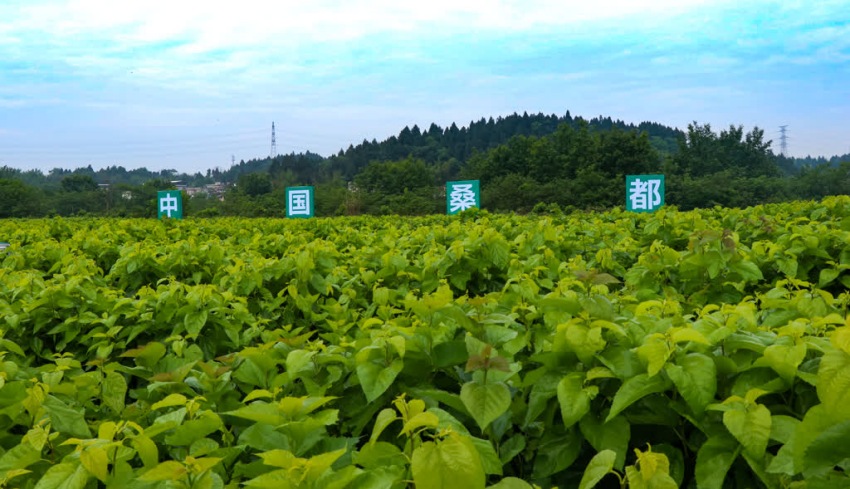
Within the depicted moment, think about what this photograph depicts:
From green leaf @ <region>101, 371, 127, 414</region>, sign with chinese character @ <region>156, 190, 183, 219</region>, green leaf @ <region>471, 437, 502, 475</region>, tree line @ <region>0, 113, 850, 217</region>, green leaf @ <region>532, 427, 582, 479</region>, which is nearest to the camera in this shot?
green leaf @ <region>471, 437, 502, 475</region>

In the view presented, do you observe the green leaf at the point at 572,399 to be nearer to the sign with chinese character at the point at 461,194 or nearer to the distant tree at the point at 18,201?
the sign with chinese character at the point at 461,194

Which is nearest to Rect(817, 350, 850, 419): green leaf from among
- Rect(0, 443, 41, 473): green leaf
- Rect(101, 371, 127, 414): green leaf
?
Rect(0, 443, 41, 473): green leaf

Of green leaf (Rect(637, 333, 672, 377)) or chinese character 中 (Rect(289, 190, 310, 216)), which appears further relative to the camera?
chinese character 中 (Rect(289, 190, 310, 216))

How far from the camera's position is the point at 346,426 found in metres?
1.62

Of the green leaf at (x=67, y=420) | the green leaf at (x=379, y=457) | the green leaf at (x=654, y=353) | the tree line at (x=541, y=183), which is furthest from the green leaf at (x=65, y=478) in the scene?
the tree line at (x=541, y=183)

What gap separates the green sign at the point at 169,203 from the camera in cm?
1425

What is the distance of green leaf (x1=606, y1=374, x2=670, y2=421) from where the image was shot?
1318 millimetres

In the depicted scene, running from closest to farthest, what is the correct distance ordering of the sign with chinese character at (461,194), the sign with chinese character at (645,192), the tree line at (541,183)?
the sign with chinese character at (645,192), the sign with chinese character at (461,194), the tree line at (541,183)

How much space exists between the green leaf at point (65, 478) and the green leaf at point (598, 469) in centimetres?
86

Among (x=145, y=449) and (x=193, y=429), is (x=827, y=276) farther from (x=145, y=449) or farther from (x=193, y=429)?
(x=145, y=449)

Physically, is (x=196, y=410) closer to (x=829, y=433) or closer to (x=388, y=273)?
(x=829, y=433)

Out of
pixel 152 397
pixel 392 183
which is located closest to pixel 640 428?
pixel 152 397

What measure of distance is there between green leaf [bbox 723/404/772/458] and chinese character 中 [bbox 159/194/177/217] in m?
14.4

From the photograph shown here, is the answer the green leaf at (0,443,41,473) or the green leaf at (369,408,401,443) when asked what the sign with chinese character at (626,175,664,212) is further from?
the green leaf at (0,443,41,473)
